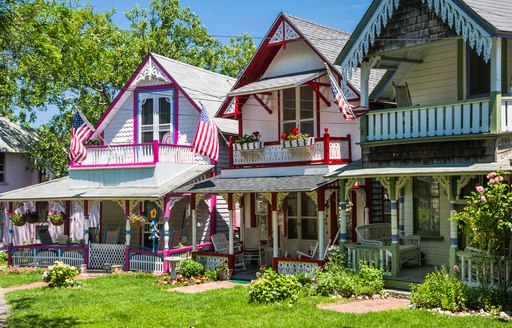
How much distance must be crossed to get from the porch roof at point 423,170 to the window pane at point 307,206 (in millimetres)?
4050

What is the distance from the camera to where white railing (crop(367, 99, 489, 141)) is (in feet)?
51.6

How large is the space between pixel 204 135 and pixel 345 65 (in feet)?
17.3

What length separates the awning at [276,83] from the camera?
834 inches

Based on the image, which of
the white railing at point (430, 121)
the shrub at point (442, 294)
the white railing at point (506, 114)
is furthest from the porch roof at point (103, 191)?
the white railing at point (506, 114)

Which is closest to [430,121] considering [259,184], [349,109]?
[349,109]

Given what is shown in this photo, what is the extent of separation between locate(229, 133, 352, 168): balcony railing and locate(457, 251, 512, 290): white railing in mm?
6219

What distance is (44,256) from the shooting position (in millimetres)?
26203

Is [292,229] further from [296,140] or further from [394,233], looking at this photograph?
[394,233]

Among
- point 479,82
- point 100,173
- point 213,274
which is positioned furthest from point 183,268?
point 479,82

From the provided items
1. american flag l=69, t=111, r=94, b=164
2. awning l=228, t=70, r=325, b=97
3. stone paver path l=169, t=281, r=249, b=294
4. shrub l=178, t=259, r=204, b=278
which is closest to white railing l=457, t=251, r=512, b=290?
stone paver path l=169, t=281, r=249, b=294

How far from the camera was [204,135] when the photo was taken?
21422mm

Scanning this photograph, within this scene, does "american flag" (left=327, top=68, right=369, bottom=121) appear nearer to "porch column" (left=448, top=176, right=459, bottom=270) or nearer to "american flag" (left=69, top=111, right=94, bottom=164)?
"porch column" (left=448, top=176, right=459, bottom=270)

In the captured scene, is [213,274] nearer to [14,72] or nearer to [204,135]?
[204,135]

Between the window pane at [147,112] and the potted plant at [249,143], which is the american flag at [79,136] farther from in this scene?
the potted plant at [249,143]
